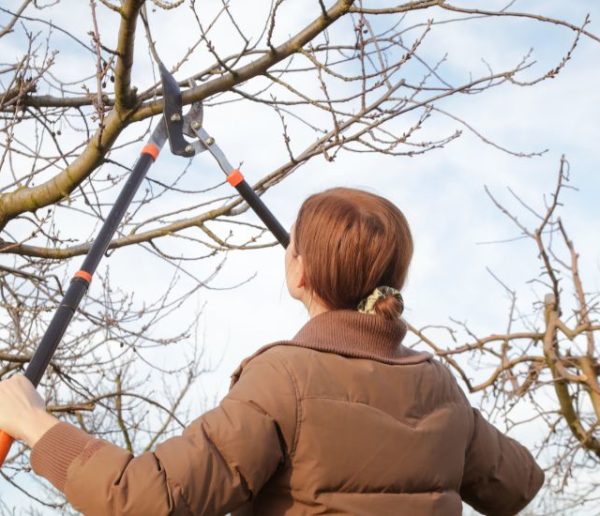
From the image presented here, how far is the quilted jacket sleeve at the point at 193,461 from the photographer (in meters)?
1.55

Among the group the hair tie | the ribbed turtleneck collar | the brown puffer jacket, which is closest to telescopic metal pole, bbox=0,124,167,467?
the brown puffer jacket

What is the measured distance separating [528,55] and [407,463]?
2.77 m

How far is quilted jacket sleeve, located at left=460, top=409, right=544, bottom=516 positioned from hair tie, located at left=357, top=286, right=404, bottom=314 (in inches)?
16.7

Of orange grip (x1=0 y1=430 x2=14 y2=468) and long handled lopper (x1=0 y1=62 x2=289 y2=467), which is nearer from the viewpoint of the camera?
orange grip (x1=0 y1=430 x2=14 y2=468)

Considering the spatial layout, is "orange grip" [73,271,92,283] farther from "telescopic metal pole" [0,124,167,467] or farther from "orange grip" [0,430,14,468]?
"orange grip" [0,430,14,468]

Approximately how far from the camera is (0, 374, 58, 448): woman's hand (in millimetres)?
1700

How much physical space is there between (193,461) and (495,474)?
0.85m

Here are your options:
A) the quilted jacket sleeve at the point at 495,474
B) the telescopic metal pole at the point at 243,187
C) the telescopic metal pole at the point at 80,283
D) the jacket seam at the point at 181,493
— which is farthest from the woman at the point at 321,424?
the telescopic metal pole at the point at 243,187

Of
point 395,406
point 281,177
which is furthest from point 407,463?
point 281,177

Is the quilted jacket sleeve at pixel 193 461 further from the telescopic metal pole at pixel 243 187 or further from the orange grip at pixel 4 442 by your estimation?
the telescopic metal pole at pixel 243 187

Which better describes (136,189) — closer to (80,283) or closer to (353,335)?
(80,283)

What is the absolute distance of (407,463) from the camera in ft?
5.65

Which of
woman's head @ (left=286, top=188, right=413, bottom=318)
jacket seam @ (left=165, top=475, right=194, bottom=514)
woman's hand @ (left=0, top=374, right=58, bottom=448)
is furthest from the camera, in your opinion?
woman's head @ (left=286, top=188, right=413, bottom=318)

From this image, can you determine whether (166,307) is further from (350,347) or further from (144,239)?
(350,347)
